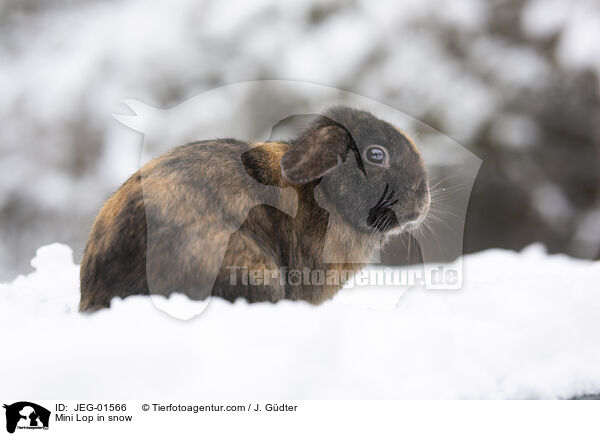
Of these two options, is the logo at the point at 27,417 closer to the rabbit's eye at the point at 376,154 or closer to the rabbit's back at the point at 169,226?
the rabbit's back at the point at 169,226

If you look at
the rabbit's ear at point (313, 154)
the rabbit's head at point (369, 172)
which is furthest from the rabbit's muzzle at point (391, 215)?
the rabbit's ear at point (313, 154)

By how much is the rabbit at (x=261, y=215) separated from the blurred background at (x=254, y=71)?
12 cm

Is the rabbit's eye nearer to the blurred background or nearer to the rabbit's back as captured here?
the blurred background

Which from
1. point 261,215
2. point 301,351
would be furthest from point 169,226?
point 301,351

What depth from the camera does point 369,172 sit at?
1479mm

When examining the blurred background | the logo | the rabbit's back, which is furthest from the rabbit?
the logo

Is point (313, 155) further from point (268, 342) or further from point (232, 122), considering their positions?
point (268, 342)

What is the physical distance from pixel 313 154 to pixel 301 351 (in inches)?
17.3

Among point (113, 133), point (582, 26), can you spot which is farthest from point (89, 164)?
point (582, 26)

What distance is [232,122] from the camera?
1.40 m

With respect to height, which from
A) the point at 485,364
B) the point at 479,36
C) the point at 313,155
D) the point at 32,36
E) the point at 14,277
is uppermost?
the point at 479,36

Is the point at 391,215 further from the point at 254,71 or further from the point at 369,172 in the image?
the point at 254,71

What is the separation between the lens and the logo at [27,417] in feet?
3.57

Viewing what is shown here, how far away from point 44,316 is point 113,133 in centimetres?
43
